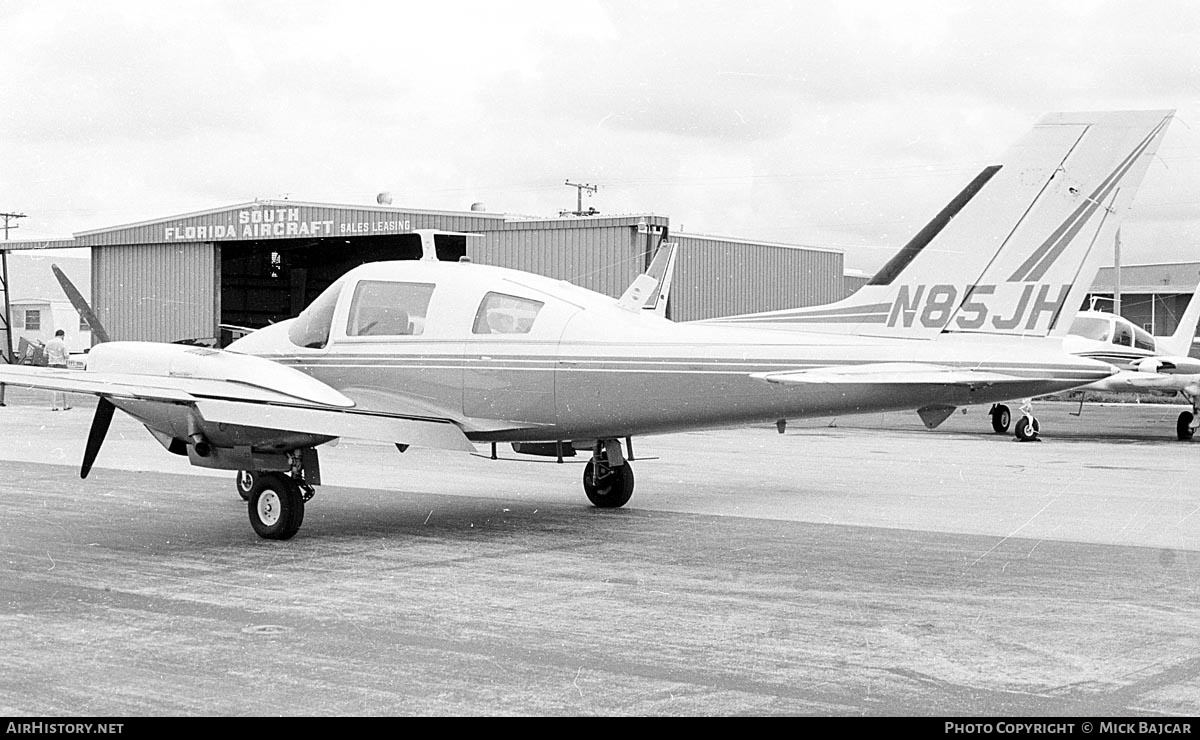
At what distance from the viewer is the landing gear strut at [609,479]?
1273cm

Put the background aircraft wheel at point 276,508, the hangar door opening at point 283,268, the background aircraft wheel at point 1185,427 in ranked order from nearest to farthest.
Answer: the background aircraft wheel at point 276,508, the background aircraft wheel at point 1185,427, the hangar door opening at point 283,268

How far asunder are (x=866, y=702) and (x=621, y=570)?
12.5ft

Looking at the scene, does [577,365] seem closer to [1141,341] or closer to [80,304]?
[80,304]

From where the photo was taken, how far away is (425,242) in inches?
532

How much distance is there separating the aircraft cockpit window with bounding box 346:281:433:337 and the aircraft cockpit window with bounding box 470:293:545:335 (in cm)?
57

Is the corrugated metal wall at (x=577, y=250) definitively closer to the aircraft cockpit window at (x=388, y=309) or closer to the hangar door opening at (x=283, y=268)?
the hangar door opening at (x=283, y=268)

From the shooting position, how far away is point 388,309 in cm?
1160

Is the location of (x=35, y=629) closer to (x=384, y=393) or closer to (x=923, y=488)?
(x=384, y=393)

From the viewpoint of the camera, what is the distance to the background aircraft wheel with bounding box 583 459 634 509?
12.8 meters

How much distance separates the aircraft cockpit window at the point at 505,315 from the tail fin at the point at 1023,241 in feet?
6.77

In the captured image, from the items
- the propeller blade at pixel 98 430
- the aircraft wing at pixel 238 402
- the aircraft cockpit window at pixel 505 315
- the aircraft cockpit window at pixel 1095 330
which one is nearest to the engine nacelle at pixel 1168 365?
the aircraft cockpit window at pixel 1095 330

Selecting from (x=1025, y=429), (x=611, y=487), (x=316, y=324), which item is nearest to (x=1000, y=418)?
(x=1025, y=429)

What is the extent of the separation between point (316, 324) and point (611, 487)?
10.7ft

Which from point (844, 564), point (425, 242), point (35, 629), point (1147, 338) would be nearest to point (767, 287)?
point (1147, 338)
